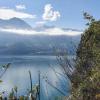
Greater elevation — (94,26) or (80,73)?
(94,26)

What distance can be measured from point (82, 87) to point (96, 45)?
467 cm

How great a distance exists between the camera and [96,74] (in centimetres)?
1678

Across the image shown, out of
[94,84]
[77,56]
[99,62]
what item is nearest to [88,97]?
[94,84]

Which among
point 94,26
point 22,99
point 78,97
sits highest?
point 94,26

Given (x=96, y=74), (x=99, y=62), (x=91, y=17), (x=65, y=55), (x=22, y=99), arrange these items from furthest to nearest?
1. (x=91, y=17)
2. (x=65, y=55)
3. (x=99, y=62)
4. (x=96, y=74)
5. (x=22, y=99)

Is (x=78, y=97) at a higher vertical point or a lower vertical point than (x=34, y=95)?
lower

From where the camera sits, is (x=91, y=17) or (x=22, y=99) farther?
(x=91, y=17)

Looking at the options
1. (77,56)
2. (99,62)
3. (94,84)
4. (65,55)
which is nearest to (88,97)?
(94,84)

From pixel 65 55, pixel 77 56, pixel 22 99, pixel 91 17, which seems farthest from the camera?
pixel 77 56

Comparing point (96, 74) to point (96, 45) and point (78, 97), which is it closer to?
point (78, 97)

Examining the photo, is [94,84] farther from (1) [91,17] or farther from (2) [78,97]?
(1) [91,17]

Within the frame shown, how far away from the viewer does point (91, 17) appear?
23094 millimetres

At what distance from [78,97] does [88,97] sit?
2.76 ft

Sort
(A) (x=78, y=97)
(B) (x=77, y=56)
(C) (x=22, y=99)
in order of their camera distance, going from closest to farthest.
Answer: (C) (x=22, y=99)
(A) (x=78, y=97)
(B) (x=77, y=56)
